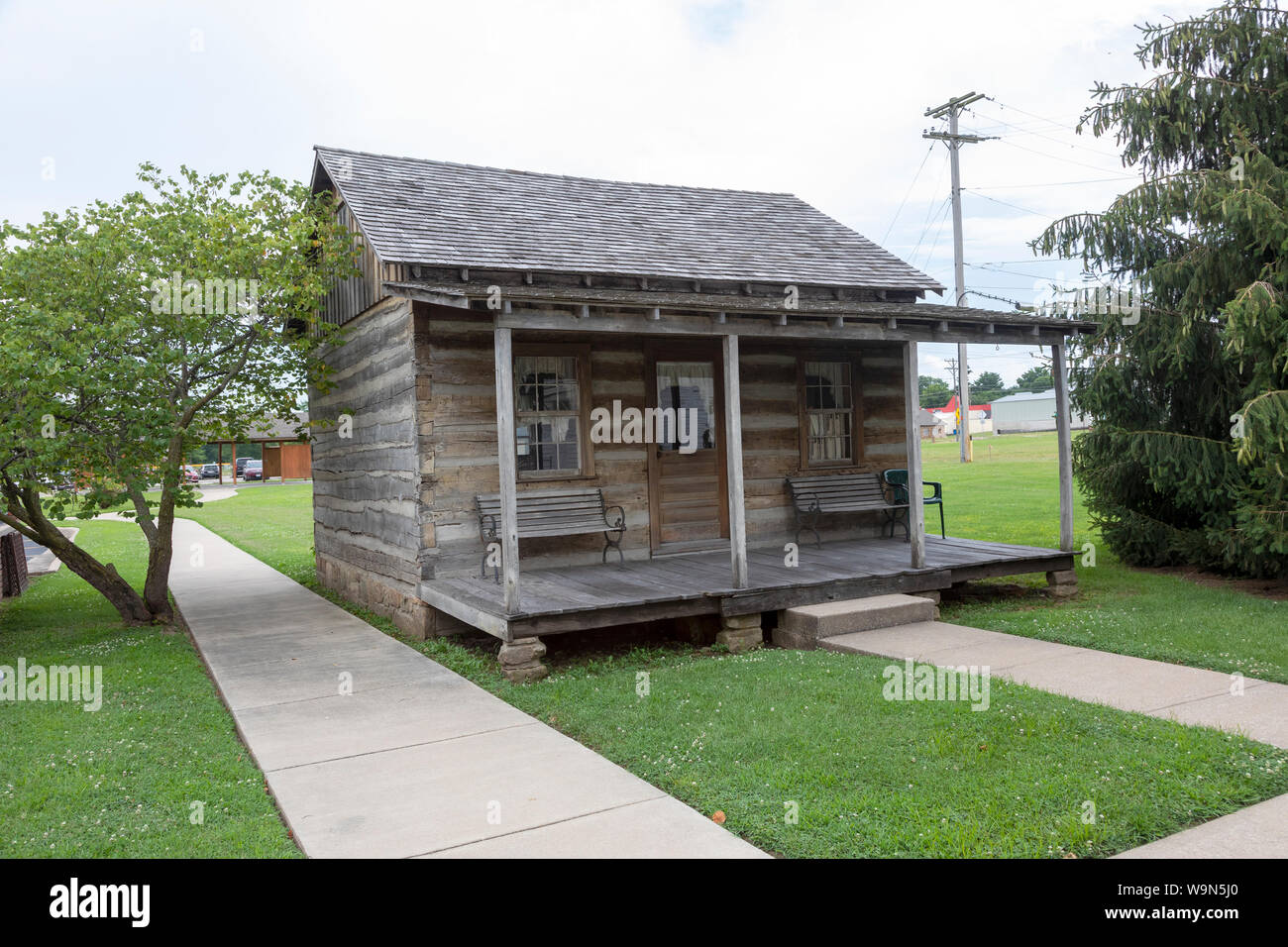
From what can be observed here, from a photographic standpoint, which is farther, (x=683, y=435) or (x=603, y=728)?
(x=683, y=435)

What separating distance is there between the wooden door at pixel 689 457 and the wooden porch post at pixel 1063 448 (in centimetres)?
385

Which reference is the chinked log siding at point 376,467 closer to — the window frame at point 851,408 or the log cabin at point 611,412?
the log cabin at point 611,412

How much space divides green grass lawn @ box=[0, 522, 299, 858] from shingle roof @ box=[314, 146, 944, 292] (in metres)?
4.57

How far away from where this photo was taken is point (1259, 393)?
31.3 ft

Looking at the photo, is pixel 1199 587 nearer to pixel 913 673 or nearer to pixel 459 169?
pixel 913 673

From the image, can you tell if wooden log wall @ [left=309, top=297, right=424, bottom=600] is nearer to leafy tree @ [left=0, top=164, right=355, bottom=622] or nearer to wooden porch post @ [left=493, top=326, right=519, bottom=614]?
leafy tree @ [left=0, top=164, right=355, bottom=622]

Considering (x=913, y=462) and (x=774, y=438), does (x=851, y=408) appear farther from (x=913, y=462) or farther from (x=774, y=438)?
(x=913, y=462)

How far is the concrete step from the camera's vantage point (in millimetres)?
8172

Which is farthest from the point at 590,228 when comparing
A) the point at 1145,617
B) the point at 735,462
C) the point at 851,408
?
the point at 1145,617

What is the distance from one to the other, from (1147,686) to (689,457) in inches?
227

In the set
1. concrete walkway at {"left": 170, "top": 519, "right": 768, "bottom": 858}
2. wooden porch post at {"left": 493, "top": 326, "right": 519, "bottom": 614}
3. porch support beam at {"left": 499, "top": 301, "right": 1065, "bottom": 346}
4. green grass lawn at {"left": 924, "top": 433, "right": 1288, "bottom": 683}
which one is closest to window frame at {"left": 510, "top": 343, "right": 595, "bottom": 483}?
porch support beam at {"left": 499, "top": 301, "right": 1065, "bottom": 346}

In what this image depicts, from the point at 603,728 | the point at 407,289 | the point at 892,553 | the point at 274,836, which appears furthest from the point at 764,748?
the point at 892,553
